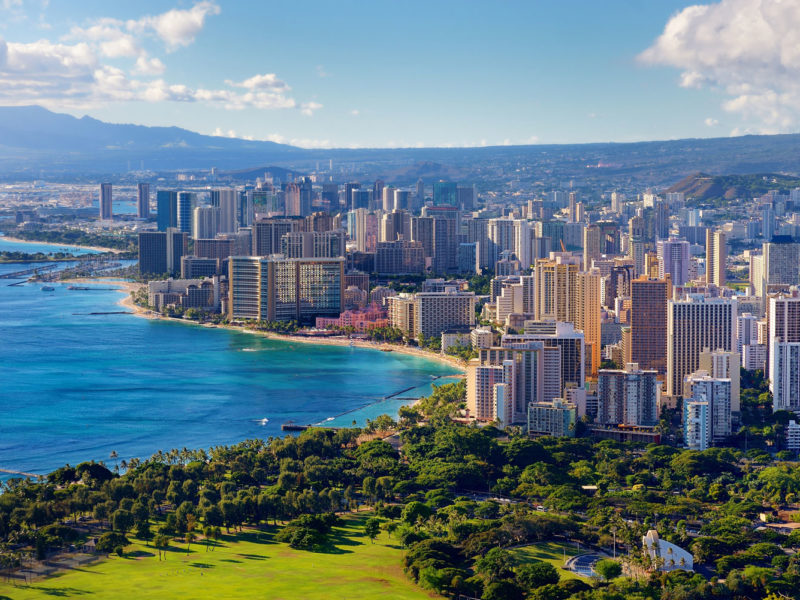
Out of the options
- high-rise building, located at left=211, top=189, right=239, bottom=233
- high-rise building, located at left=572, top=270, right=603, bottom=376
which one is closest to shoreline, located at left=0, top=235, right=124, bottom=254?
high-rise building, located at left=211, top=189, right=239, bottom=233

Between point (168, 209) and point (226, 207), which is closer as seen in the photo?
point (226, 207)

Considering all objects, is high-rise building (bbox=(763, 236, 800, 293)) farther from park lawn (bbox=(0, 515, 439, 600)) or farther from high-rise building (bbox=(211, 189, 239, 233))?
high-rise building (bbox=(211, 189, 239, 233))

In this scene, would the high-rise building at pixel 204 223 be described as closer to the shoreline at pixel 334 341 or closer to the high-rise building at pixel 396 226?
the high-rise building at pixel 396 226

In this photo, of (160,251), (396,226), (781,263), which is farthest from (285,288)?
(396,226)

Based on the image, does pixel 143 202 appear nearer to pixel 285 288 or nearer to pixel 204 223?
pixel 204 223

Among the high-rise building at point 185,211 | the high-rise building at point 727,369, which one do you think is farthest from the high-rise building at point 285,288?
the high-rise building at point 185,211
